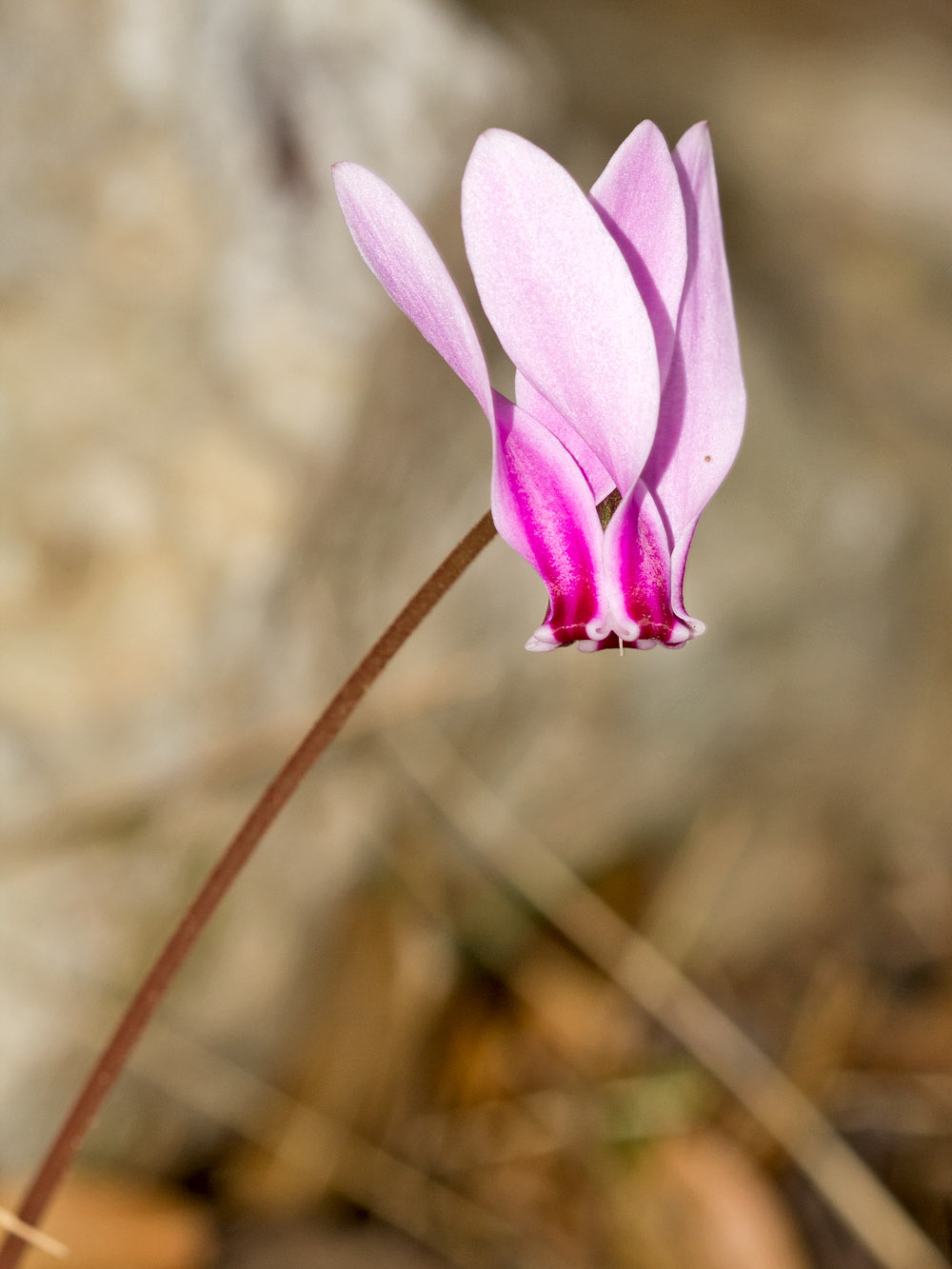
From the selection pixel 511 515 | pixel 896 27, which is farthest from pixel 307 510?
pixel 896 27

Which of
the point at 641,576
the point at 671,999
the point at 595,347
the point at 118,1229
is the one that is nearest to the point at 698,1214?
the point at 671,999

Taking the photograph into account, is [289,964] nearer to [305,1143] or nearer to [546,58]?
[305,1143]

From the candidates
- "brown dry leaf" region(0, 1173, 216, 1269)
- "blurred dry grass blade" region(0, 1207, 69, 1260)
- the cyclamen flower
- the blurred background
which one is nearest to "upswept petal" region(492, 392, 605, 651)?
the cyclamen flower

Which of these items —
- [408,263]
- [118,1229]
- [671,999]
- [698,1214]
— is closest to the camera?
[408,263]

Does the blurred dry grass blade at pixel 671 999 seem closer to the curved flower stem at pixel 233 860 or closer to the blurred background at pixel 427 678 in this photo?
the blurred background at pixel 427 678

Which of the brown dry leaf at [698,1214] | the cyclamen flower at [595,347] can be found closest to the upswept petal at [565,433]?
the cyclamen flower at [595,347]

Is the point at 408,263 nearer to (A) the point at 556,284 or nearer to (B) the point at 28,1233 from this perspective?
(A) the point at 556,284
